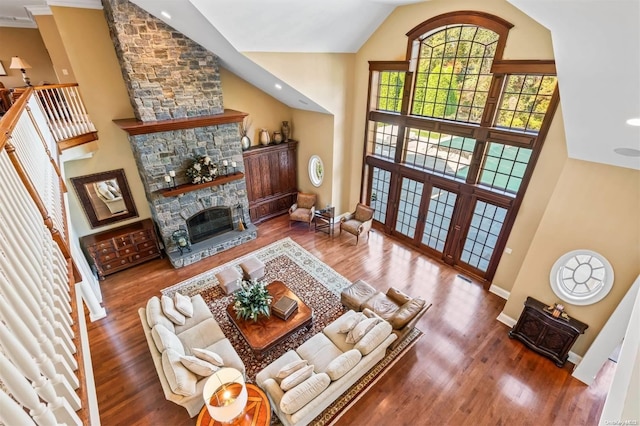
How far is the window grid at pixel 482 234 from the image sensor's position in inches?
236

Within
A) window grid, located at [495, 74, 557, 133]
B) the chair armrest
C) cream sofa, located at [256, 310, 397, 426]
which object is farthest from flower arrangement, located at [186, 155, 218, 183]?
window grid, located at [495, 74, 557, 133]

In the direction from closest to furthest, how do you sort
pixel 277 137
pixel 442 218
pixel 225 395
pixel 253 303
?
pixel 225 395 < pixel 253 303 < pixel 442 218 < pixel 277 137

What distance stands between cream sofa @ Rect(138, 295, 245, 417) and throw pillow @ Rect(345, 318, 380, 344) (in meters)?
1.61

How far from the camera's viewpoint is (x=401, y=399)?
4230mm

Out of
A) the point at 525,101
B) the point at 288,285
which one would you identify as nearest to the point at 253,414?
the point at 288,285

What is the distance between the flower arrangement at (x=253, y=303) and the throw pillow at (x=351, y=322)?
1294mm

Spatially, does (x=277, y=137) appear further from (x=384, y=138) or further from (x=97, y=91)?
(x=97, y=91)

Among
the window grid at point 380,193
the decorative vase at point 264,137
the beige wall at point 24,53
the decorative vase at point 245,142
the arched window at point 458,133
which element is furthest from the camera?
the decorative vase at point 264,137

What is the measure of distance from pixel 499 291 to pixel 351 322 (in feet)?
11.8

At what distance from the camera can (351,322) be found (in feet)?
15.2

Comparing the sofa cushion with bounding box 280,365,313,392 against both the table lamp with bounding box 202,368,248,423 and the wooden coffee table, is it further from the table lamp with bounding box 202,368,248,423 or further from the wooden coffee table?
the wooden coffee table

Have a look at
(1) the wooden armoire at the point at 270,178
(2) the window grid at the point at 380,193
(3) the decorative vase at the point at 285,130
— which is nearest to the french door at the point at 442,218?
(2) the window grid at the point at 380,193

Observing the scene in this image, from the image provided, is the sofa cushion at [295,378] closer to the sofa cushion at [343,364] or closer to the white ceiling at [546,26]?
the sofa cushion at [343,364]

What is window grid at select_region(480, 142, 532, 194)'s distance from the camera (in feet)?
17.6
